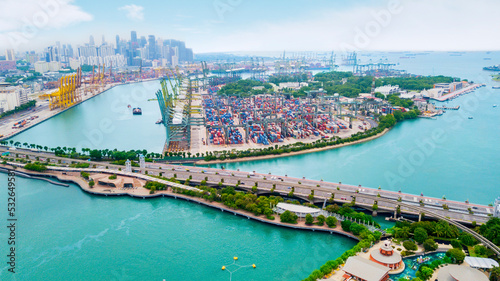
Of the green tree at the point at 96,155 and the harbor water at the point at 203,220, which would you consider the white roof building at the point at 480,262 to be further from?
the green tree at the point at 96,155

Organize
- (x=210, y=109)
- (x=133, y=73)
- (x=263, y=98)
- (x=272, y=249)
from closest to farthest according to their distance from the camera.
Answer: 1. (x=272, y=249)
2. (x=210, y=109)
3. (x=263, y=98)
4. (x=133, y=73)

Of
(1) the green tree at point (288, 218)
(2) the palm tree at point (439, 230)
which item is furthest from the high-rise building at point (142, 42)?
(2) the palm tree at point (439, 230)

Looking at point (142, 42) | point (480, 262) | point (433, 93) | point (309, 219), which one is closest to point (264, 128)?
point (309, 219)

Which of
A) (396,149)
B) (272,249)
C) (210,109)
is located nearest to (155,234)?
(272,249)

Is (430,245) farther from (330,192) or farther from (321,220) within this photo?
(330,192)

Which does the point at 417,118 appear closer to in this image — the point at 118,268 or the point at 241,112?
the point at 241,112
